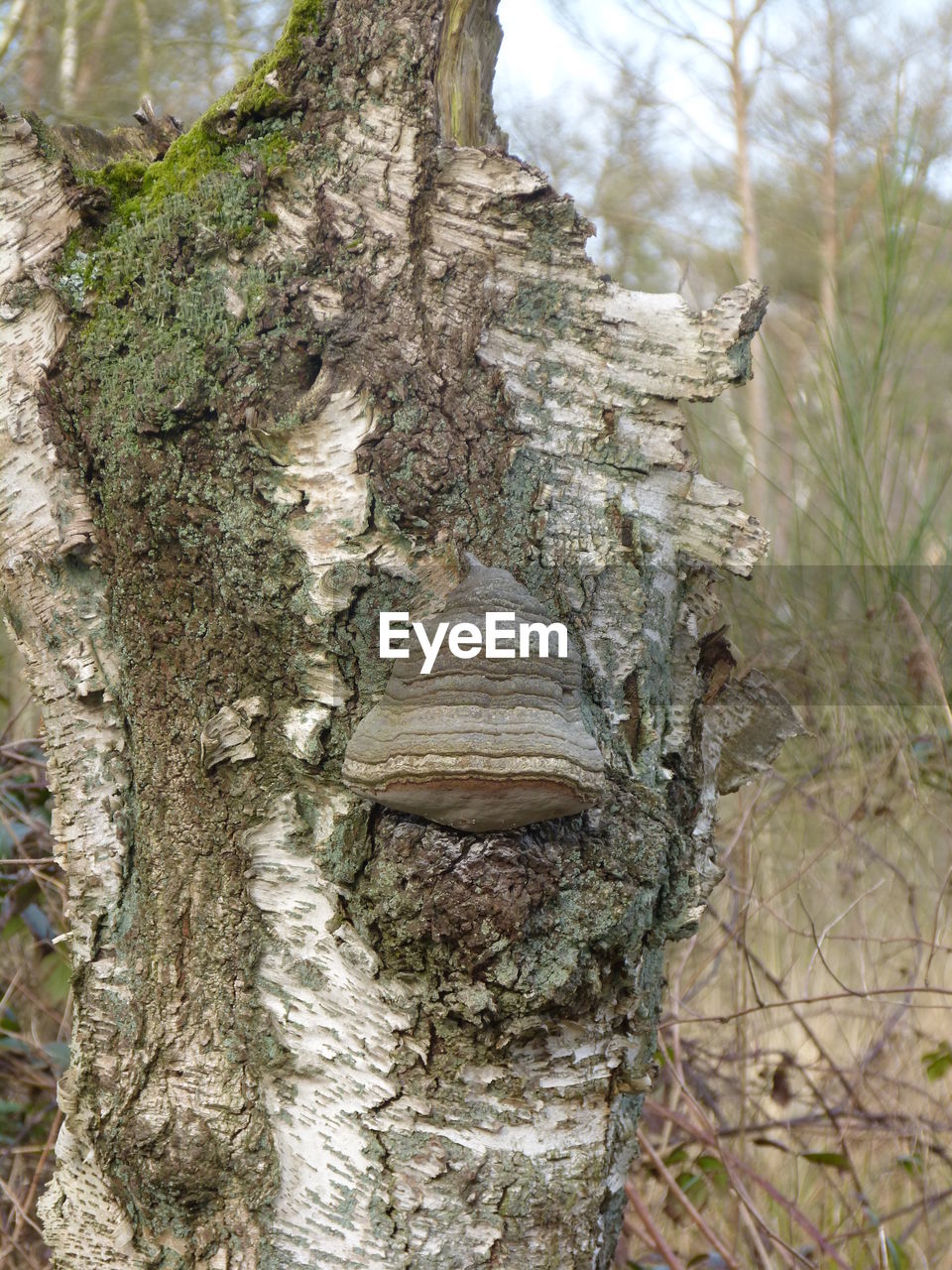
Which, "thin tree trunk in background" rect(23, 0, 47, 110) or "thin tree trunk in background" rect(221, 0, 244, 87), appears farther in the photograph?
"thin tree trunk in background" rect(221, 0, 244, 87)

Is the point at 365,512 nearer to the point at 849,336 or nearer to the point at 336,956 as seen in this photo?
the point at 336,956

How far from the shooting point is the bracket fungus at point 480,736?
1.06 metres

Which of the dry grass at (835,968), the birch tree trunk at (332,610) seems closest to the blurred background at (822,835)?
the dry grass at (835,968)

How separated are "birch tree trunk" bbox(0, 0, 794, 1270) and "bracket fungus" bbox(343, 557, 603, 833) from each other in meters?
0.08

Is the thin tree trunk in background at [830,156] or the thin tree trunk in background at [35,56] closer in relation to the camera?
the thin tree trunk in background at [35,56]

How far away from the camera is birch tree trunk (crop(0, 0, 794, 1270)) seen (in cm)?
125

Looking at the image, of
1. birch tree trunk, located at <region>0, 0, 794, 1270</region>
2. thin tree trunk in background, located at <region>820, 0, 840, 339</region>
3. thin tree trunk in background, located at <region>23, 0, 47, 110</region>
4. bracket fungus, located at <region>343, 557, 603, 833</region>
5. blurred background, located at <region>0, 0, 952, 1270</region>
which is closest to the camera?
bracket fungus, located at <region>343, 557, 603, 833</region>

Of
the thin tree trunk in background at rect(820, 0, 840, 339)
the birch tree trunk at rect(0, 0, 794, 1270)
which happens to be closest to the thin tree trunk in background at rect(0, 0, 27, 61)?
the birch tree trunk at rect(0, 0, 794, 1270)

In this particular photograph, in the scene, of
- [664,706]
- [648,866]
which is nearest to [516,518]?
[664,706]

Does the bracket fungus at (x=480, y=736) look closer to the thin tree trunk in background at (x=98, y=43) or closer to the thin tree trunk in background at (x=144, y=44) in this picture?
the thin tree trunk in background at (x=144, y=44)

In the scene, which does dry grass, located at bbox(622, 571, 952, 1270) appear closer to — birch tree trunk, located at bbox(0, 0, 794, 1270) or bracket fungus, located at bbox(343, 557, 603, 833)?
birch tree trunk, located at bbox(0, 0, 794, 1270)

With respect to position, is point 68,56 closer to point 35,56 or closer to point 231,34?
point 35,56
